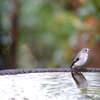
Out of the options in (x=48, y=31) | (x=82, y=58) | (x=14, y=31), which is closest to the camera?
(x=82, y=58)

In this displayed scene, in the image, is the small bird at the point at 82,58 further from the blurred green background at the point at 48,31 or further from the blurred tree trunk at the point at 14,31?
the blurred tree trunk at the point at 14,31

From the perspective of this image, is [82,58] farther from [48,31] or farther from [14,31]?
[48,31]

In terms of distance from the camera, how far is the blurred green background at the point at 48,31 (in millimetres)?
5711

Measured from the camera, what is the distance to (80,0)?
709 cm

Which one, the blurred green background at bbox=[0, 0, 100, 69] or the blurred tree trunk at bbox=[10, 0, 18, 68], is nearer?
the blurred green background at bbox=[0, 0, 100, 69]

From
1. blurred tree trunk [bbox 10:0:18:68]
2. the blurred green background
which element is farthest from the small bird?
blurred tree trunk [bbox 10:0:18:68]

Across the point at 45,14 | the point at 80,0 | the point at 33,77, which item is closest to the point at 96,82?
the point at 33,77

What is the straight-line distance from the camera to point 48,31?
8.65 m

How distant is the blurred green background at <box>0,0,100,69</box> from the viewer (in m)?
5.71

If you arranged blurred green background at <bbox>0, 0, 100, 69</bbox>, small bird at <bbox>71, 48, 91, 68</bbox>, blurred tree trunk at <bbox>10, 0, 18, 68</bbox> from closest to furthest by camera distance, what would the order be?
small bird at <bbox>71, 48, 91, 68</bbox> < blurred green background at <bbox>0, 0, 100, 69</bbox> < blurred tree trunk at <bbox>10, 0, 18, 68</bbox>

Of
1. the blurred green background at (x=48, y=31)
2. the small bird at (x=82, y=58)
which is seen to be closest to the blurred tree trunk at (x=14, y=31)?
the blurred green background at (x=48, y=31)

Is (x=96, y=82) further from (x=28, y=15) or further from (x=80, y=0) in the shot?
(x=28, y=15)

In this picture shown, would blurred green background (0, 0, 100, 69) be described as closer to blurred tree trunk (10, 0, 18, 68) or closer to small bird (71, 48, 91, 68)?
blurred tree trunk (10, 0, 18, 68)

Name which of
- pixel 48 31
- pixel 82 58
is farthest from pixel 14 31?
pixel 82 58
